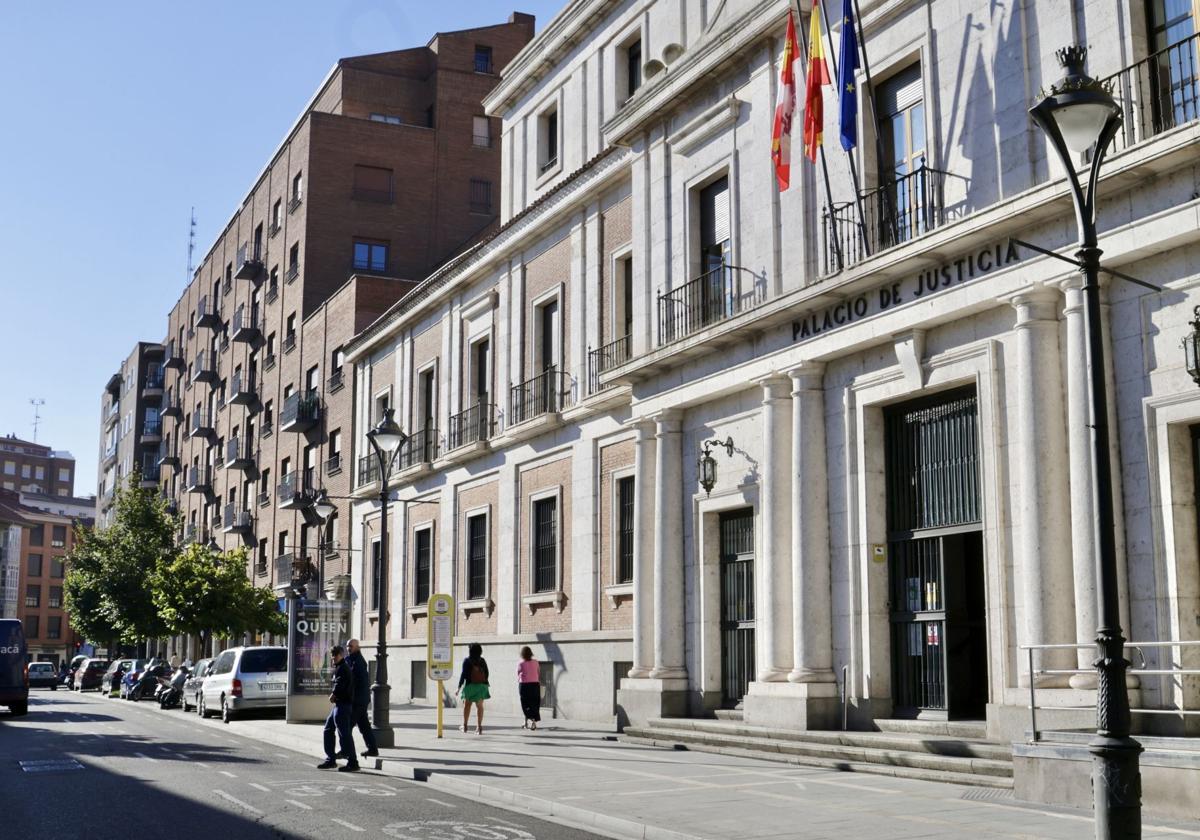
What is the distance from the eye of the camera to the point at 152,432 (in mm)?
83875

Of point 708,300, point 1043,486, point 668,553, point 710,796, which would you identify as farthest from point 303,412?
point 1043,486

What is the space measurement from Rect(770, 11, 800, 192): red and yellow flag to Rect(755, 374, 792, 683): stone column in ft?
9.94

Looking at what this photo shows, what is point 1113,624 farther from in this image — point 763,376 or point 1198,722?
point 763,376

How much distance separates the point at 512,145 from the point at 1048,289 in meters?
22.0

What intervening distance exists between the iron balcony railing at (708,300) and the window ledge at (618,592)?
4.96 meters

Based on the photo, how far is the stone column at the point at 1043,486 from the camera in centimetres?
1349

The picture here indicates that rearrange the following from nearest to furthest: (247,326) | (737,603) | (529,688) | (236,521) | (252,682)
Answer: (737,603), (529,688), (252,682), (236,521), (247,326)

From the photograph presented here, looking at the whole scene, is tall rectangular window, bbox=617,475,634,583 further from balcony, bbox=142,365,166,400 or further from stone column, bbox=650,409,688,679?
balcony, bbox=142,365,166,400

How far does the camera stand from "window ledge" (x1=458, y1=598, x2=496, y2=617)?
29.9 metres

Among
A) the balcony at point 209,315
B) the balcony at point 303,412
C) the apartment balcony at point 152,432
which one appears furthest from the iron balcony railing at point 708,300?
the apartment balcony at point 152,432

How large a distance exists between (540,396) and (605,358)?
3.34 m

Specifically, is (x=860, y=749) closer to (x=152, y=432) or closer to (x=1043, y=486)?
(x=1043, y=486)

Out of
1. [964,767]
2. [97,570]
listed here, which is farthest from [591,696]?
[97,570]

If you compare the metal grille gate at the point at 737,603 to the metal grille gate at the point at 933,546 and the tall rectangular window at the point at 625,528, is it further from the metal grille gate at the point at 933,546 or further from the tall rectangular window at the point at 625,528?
the tall rectangular window at the point at 625,528
